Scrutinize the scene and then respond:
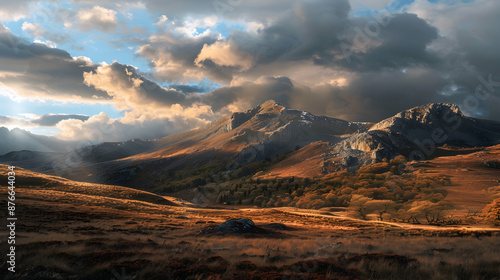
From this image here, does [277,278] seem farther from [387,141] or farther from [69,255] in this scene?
[387,141]

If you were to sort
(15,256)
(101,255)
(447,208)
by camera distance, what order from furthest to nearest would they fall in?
1. (447,208)
2. (101,255)
3. (15,256)

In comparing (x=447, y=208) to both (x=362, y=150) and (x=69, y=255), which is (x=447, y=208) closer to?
(x=69, y=255)

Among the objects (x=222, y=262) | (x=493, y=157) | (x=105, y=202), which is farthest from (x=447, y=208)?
(x=493, y=157)

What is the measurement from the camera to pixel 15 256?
10.4m

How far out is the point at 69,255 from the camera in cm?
1102

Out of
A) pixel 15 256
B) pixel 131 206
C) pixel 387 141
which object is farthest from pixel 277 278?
pixel 387 141

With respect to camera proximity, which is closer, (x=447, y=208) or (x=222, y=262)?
(x=222, y=262)

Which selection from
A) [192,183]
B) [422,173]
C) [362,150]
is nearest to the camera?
[422,173]

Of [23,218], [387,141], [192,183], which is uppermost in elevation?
[387,141]

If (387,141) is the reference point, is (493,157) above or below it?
below

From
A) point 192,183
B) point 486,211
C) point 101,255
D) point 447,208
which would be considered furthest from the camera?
point 192,183

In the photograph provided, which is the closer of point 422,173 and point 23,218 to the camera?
point 23,218

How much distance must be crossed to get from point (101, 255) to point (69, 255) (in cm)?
138

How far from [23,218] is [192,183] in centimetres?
15230
